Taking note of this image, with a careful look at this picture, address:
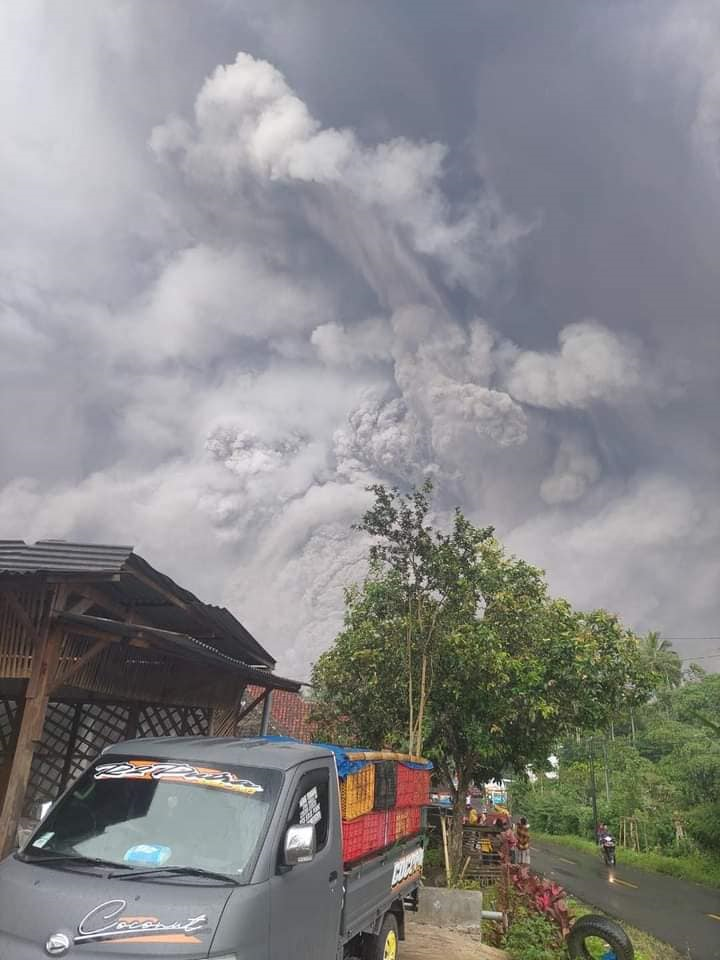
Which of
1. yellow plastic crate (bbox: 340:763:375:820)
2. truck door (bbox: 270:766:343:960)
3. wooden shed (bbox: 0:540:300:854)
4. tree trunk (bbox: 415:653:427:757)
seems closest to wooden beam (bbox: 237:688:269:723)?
wooden shed (bbox: 0:540:300:854)

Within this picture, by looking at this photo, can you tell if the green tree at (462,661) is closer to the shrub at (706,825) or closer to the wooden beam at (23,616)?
the wooden beam at (23,616)

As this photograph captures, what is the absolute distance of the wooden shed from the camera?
900cm

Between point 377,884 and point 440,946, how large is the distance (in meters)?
4.11

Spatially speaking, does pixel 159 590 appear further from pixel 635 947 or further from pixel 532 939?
pixel 635 947

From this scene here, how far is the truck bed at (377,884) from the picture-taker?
16.6ft

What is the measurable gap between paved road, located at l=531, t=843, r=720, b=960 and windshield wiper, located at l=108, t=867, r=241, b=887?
12009 millimetres

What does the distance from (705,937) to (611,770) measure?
33.1 metres

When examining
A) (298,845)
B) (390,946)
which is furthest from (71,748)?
(298,845)

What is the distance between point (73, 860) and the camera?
13.0 ft

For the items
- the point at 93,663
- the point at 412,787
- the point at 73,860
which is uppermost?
the point at 93,663

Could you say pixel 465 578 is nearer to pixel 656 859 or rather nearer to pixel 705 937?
pixel 705 937

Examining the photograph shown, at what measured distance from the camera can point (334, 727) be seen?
1919 centimetres

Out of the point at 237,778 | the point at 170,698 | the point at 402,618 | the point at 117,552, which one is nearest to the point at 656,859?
the point at 402,618

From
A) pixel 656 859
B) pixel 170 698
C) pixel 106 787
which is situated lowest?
pixel 656 859
